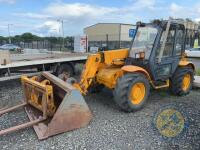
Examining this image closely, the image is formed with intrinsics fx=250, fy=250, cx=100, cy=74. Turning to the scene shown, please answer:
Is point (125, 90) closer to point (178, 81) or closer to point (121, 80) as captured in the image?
point (121, 80)

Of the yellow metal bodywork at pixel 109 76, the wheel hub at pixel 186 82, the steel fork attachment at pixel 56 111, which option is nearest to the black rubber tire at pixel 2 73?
the steel fork attachment at pixel 56 111

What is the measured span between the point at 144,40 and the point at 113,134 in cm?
288

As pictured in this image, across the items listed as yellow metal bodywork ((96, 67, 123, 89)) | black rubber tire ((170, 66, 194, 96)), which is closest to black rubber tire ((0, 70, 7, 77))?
yellow metal bodywork ((96, 67, 123, 89))

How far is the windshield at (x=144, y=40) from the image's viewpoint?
6367 millimetres

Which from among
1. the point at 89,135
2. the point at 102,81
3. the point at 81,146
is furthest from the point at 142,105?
the point at 81,146

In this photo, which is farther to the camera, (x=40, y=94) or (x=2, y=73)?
(x=2, y=73)

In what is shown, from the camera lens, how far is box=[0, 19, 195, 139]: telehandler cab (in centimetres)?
477

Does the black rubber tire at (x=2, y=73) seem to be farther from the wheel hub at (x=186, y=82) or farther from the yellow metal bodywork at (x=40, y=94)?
the wheel hub at (x=186, y=82)

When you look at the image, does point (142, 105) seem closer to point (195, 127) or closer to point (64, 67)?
point (195, 127)

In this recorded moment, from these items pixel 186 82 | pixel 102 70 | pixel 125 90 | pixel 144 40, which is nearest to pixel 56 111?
pixel 125 90

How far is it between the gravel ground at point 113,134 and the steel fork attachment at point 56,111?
153 mm

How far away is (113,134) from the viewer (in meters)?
4.78

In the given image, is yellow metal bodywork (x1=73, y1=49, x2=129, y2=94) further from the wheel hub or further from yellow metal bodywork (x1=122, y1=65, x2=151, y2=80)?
the wheel hub

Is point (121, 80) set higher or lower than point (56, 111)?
higher
